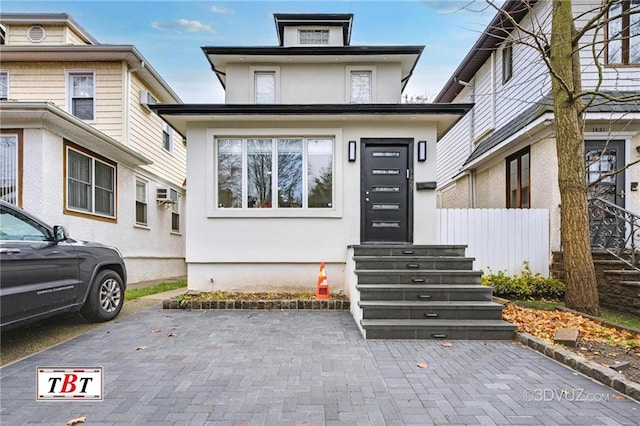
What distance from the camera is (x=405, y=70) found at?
27.1ft

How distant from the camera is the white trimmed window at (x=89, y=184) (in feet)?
23.4

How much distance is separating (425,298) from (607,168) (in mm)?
5724

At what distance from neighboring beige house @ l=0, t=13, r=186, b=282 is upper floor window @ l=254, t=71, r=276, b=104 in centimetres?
374

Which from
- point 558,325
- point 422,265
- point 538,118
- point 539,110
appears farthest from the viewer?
point 539,110

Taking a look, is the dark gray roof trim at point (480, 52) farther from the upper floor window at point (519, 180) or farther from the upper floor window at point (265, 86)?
the upper floor window at point (265, 86)

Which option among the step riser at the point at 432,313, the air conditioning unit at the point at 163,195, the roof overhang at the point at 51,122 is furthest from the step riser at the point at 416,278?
the air conditioning unit at the point at 163,195

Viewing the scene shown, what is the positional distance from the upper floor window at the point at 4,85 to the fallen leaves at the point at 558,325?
45.7ft

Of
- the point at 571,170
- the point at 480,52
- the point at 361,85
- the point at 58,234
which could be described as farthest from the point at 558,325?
the point at 480,52

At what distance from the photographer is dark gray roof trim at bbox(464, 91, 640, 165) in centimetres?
652

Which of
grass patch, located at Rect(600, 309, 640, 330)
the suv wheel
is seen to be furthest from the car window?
grass patch, located at Rect(600, 309, 640, 330)

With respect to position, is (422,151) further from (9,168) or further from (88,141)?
(9,168)

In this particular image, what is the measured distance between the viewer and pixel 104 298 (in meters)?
4.80

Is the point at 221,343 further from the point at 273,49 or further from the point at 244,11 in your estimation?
the point at 244,11

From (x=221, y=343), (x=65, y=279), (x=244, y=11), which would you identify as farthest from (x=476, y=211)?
(x=244, y=11)
